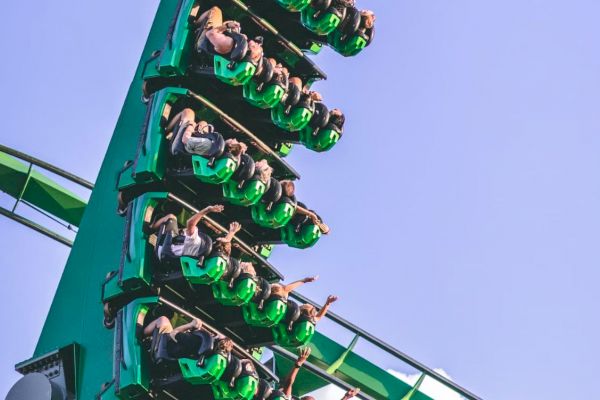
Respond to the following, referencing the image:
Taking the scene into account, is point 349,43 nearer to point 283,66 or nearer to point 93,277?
point 283,66

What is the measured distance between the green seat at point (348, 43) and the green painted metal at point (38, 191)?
161 inches

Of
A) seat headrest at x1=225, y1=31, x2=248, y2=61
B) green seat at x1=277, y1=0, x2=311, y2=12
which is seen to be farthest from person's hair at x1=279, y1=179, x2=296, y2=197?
green seat at x1=277, y1=0, x2=311, y2=12

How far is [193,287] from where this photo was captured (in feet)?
63.2

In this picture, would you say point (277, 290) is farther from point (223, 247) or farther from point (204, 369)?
point (204, 369)

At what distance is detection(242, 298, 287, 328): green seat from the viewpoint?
19.3m

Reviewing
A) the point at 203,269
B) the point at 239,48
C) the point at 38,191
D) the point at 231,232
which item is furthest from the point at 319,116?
the point at 38,191

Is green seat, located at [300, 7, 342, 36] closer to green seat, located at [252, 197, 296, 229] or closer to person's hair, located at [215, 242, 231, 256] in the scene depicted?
green seat, located at [252, 197, 296, 229]

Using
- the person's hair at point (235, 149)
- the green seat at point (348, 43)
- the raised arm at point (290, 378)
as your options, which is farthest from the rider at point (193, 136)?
the green seat at point (348, 43)

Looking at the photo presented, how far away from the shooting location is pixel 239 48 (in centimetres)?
1930

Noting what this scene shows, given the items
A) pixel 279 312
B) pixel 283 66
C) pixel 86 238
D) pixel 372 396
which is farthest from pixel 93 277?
pixel 372 396

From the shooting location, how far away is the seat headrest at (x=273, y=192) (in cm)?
1964

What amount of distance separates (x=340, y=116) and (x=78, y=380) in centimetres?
450

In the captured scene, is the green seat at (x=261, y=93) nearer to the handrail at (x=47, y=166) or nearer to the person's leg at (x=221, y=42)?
the person's leg at (x=221, y=42)

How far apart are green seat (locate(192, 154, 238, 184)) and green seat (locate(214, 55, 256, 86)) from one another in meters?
0.91
